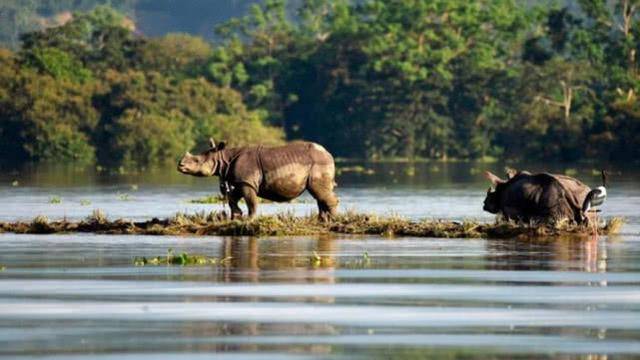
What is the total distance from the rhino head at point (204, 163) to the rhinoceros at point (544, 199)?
5.23 meters

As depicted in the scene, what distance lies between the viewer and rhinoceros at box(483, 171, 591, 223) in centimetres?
3500

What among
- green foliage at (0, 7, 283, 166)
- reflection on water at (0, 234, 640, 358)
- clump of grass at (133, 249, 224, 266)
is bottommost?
reflection on water at (0, 234, 640, 358)

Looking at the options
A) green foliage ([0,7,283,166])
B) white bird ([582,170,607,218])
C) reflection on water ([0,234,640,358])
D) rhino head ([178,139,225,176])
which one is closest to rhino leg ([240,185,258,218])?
rhino head ([178,139,225,176])

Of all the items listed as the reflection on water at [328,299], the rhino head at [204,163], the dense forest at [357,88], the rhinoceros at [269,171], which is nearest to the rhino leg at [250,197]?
the rhinoceros at [269,171]

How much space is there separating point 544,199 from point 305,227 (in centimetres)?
398

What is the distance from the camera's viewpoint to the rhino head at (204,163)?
1475 inches

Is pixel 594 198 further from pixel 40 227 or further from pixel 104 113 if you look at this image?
pixel 104 113

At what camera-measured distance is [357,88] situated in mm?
156250

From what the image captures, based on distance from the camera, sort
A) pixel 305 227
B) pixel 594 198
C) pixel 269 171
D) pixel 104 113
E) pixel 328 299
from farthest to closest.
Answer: pixel 104 113
pixel 269 171
pixel 305 227
pixel 594 198
pixel 328 299

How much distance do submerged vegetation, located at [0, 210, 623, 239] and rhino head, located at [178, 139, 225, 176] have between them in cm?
101

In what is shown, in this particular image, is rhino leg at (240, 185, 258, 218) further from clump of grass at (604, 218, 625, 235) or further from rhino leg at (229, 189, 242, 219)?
clump of grass at (604, 218, 625, 235)

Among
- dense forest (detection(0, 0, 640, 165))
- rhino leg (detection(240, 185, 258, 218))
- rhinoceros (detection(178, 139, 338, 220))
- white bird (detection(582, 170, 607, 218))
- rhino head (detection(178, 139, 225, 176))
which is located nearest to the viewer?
white bird (detection(582, 170, 607, 218))

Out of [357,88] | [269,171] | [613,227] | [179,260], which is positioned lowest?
[179,260]

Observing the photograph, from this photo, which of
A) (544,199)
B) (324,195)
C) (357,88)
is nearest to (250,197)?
(324,195)
